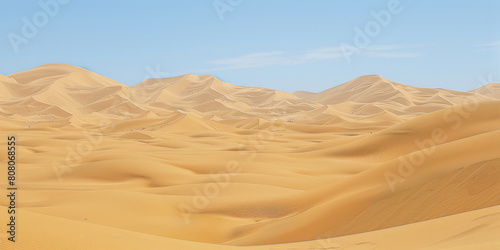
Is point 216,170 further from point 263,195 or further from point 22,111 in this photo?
point 22,111

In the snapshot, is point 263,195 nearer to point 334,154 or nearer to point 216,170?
point 216,170

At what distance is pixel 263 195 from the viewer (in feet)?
54.4

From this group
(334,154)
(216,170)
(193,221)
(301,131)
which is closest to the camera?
(193,221)

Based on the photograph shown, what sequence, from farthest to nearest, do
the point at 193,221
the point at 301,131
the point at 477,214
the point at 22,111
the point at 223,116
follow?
the point at 223,116 < the point at 22,111 < the point at 301,131 < the point at 193,221 < the point at 477,214

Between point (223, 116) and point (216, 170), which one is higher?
point (223, 116)

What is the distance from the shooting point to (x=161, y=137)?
4222 cm

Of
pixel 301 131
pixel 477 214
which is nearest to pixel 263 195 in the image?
pixel 477 214

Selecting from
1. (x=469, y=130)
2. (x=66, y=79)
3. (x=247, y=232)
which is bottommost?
(x=247, y=232)

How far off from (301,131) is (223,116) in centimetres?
3866

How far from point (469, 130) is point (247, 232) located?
15.3 m

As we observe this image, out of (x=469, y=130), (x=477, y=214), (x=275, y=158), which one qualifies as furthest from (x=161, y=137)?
(x=477, y=214)

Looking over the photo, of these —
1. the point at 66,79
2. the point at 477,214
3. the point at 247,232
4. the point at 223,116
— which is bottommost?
the point at 247,232

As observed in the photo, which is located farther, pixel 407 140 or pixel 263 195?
pixel 407 140

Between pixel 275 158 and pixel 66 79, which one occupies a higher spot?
pixel 66 79
